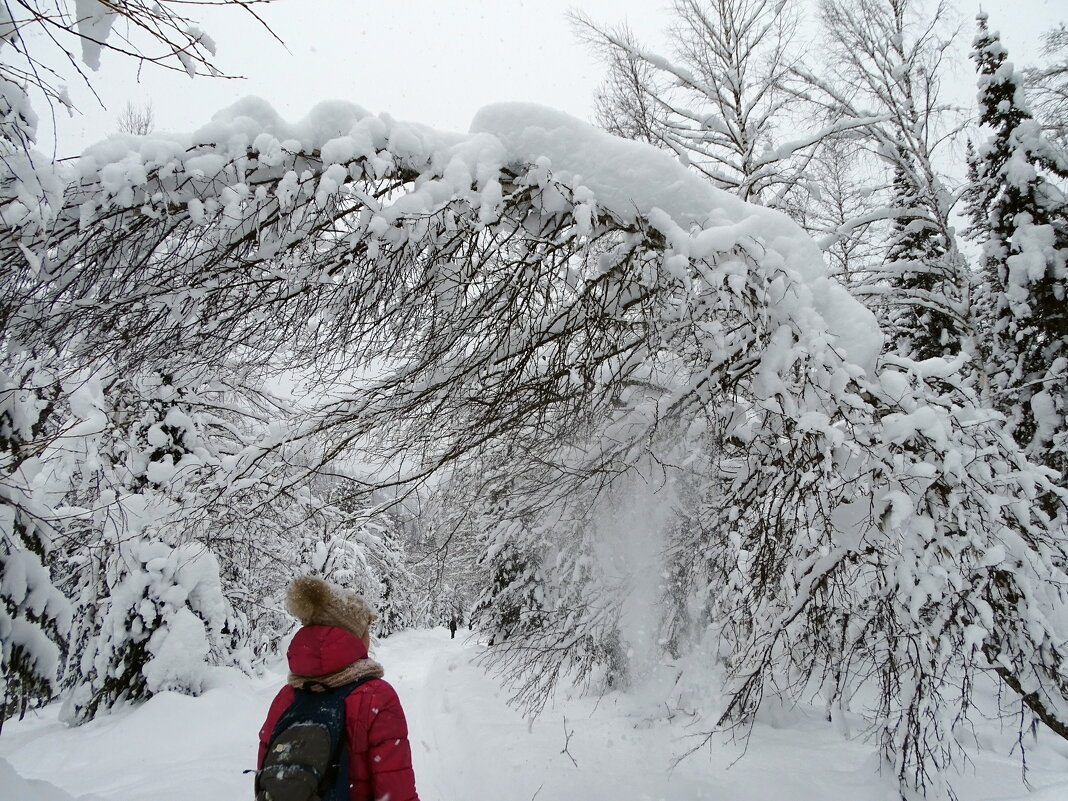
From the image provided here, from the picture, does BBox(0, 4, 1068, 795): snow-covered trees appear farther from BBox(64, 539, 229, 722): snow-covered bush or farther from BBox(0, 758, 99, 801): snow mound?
BBox(64, 539, 229, 722): snow-covered bush

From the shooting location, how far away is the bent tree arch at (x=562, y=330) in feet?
9.00

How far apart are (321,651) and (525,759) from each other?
5.11 metres

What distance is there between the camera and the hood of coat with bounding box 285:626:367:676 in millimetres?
2400

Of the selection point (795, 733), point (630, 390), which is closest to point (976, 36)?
point (630, 390)

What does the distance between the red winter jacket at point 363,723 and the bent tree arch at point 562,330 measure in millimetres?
1195

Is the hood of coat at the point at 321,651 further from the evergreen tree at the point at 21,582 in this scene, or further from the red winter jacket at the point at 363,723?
the evergreen tree at the point at 21,582

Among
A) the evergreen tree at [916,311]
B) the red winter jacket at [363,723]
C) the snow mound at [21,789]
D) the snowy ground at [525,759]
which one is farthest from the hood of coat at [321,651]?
the evergreen tree at [916,311]

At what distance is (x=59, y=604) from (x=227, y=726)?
502 cm

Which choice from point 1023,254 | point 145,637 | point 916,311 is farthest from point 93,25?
point 916,311

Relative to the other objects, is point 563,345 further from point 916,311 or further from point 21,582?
point 916,311

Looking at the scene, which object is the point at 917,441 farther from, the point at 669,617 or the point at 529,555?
the point at 529,555

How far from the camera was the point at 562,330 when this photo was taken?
324 cm

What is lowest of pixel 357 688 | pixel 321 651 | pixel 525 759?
pixel 525 759

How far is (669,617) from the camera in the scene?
5.39 metres
